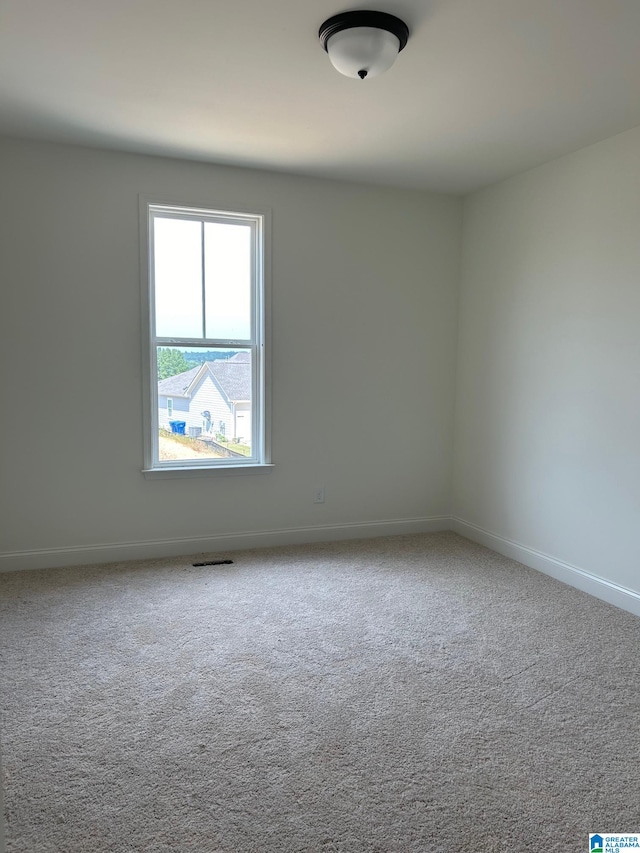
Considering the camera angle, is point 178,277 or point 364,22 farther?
point 178,277

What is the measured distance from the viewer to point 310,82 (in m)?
2.58

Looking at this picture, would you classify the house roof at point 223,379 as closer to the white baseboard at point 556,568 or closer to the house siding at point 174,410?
the house siding at point 174,410

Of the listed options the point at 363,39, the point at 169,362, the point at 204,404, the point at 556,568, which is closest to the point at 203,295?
the point at 169,362

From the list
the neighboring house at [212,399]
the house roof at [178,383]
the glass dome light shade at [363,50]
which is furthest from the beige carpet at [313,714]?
the glass dome light shade at [363,50]

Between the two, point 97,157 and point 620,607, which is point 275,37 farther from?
point 620,607

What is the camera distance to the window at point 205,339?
149 inches

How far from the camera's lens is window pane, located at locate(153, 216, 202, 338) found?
378cm

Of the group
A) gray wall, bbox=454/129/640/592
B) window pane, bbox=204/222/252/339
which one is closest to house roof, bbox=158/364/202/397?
window pane, bbox=204/222/252/339

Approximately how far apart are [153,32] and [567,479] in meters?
3.19

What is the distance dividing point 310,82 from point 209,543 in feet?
9.43

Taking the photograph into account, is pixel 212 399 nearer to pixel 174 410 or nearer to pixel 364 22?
pixel 174 410

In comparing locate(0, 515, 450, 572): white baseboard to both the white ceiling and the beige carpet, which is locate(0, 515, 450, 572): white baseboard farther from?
the white ceiling

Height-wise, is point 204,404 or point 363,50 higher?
point 363,50

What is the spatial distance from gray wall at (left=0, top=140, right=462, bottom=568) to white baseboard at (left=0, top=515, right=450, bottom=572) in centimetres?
A: 2
